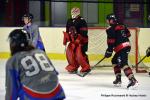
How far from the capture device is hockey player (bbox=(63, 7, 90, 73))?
825 cm

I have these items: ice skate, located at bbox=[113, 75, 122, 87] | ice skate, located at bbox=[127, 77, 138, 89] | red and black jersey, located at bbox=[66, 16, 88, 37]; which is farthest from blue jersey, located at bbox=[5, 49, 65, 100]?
red and black jersey, located at bbox=[66, 16, 88, 37]

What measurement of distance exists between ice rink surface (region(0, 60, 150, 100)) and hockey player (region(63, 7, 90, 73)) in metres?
0.22

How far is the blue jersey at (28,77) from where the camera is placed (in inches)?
112

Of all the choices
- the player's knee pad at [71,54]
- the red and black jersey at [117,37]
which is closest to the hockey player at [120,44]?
the red and black jersey at [117,37]

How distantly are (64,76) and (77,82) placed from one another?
2.33 feet

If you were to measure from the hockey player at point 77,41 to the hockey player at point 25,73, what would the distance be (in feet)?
17.6

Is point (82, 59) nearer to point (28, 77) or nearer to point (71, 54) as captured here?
point (71, 54)

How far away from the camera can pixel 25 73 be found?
283 centimetres

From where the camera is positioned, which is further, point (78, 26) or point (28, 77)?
point (78, 26)

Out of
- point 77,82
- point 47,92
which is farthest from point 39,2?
point 47,92

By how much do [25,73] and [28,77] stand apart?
0.03 m

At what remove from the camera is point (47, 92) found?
2.90 m

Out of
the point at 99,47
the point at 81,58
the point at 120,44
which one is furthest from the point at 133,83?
the point at 99,47

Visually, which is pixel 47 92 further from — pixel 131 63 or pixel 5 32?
pixel 5 32
